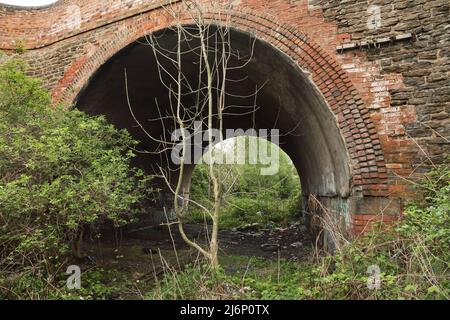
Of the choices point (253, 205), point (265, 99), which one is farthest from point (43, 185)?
point (253, 205)

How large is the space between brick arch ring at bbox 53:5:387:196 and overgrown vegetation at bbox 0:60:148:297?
8.83ft

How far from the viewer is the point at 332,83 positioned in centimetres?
566

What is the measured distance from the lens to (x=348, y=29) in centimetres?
575

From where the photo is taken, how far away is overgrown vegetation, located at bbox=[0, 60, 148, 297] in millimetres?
4609

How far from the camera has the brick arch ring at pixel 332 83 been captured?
529 cm

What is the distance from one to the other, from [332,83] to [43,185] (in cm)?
461

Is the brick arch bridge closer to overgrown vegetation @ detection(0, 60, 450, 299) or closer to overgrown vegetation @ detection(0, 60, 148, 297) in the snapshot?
overgrown vegetation @ detection(0, 60, 450, 299)

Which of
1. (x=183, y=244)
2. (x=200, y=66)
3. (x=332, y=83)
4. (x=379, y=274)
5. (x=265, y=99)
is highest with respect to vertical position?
(x=265, y=99)

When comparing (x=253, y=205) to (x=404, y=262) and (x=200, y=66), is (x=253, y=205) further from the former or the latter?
(x=404, y=262)
